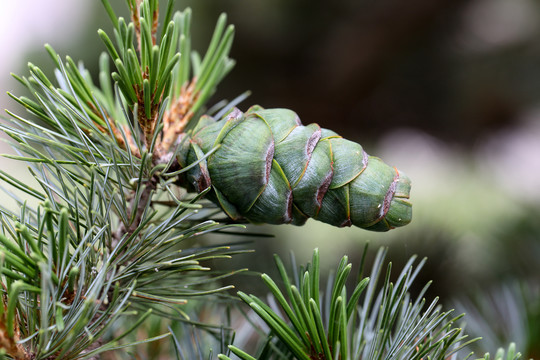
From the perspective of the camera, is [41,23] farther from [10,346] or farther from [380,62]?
[10,346]

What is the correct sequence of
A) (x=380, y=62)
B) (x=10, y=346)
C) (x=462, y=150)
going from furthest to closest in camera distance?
(x=462, y=150)
(x=380, y=62)
(x=10, y=346)

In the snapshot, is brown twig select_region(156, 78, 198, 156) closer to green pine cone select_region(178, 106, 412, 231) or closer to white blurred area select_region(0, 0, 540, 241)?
green pine cone select_region(178, 106, 412, 231)

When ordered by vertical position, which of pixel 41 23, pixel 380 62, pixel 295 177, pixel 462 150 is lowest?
pixel 462 150

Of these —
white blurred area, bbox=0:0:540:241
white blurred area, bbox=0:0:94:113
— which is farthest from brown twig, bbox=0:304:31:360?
white blurred area, bbox=0:0:94:113

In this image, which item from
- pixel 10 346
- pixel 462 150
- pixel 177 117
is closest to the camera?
pixel 10 346

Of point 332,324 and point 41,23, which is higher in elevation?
point 41,23

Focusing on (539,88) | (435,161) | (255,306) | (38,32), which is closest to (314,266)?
(255,306)

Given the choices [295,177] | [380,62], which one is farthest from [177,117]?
[380,62]

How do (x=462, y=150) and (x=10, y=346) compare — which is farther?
(x=462, y=150)

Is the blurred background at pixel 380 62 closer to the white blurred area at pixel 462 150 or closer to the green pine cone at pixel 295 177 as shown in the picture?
the white blurred area at pixel 462 150
